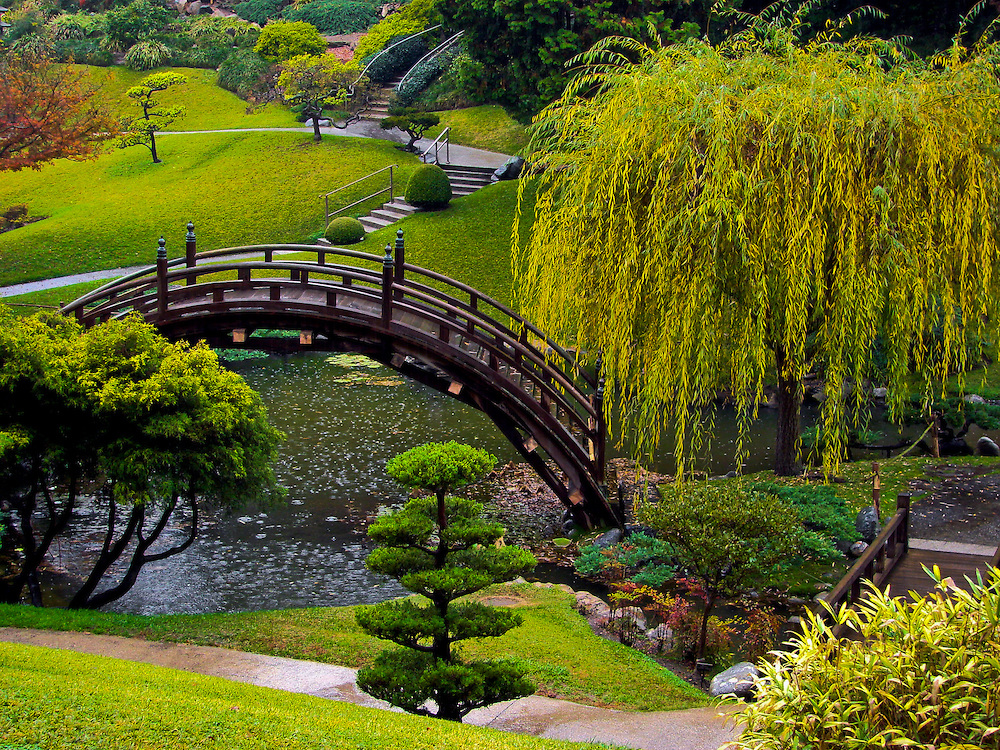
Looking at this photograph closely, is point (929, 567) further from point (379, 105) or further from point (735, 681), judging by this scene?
point (379, 105)

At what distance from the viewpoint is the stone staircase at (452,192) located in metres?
32.9

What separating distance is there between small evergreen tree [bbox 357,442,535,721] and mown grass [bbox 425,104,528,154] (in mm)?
30636

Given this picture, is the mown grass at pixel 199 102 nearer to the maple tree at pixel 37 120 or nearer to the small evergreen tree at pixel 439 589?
the maple tree at pixel 37 120

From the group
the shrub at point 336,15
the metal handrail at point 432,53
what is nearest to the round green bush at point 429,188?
the metal handrail at point 432,53

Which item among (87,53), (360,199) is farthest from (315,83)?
(87,53)

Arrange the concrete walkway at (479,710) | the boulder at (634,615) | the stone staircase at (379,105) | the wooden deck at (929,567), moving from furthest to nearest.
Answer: the stone staircase at (379,105), the boulder at (634,615), the wooden deck at (929,567), the concrete walkway at (479,710)

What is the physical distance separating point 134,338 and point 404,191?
23.3 metres

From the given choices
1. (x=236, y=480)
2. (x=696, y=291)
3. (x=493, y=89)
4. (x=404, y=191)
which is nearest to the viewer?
(x=696, y=291)

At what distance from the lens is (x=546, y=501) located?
1738 cm

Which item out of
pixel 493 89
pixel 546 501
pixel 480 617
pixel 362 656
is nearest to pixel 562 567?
pixel 546 501

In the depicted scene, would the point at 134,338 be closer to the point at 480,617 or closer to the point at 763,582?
the point at 480,617

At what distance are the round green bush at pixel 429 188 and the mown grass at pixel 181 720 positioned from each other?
996 inches

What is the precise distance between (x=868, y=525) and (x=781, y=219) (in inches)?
209

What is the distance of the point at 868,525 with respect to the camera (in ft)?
48.5
